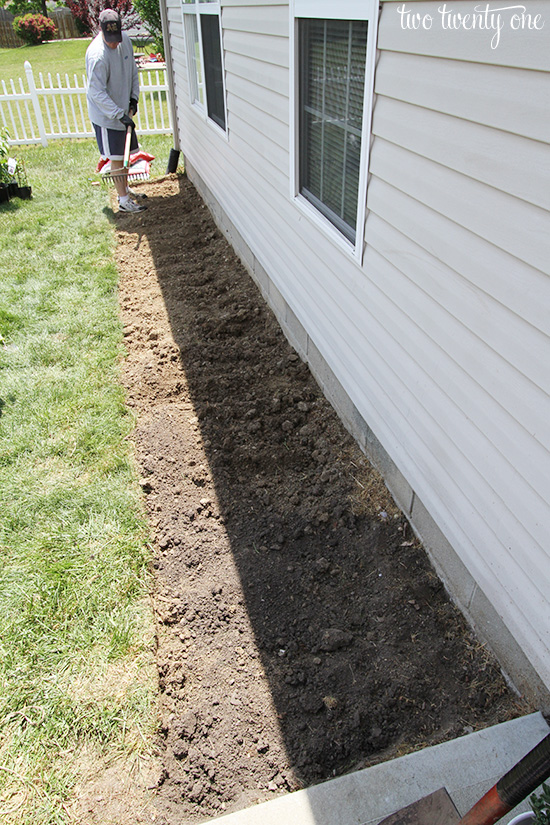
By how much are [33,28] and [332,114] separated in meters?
39.5

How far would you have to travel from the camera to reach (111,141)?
7.64m

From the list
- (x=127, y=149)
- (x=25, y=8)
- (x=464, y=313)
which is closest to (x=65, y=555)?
(x=464, y=313)

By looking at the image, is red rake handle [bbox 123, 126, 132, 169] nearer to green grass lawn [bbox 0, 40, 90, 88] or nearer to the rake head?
the rake head

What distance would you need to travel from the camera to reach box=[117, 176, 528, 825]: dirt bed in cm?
223

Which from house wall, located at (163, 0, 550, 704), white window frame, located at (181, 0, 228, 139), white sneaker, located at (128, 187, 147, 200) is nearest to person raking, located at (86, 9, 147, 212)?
white sneaker, located at (128, 187, 147, 200)

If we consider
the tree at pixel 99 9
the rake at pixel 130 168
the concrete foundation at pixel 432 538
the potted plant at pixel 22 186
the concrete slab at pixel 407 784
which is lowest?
the concrete slab at pixel 407 784

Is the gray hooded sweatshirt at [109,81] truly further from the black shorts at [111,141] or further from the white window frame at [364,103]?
the white window frame at [364,103]

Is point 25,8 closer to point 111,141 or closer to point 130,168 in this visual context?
point 130,168

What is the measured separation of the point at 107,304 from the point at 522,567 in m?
4.61

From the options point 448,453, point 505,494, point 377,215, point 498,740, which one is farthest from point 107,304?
point 498,740

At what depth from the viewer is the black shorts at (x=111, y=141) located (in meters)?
7.59

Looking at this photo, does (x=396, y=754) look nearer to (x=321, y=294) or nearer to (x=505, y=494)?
(x=505, y=494)

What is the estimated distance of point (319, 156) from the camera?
364 cm

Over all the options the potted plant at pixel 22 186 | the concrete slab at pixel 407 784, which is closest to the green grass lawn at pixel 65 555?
the concrete slab at pixel 407 784
